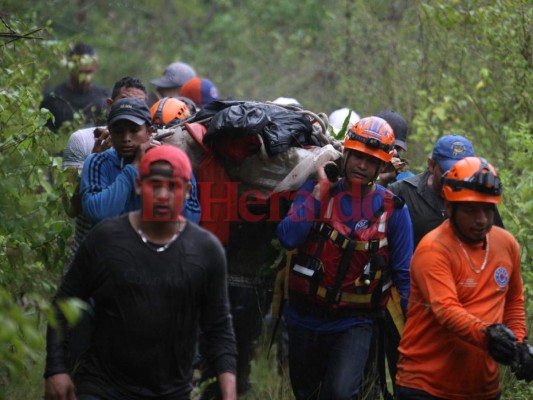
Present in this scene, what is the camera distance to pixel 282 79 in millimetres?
18938

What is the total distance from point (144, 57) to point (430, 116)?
11.9m

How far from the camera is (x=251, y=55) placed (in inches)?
854

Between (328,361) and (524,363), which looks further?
(328,361)

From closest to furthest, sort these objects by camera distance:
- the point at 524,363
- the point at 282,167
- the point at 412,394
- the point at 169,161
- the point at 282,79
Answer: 1. the point at 524,363
2. the point at 169,161
3. the point at 412,394
4. the point at 282,167
5. the point at 282,79

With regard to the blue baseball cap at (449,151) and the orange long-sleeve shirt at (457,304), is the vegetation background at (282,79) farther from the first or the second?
the orange long-sleeve shirt at (457,304)

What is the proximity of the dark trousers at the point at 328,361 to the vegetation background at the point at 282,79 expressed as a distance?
3.94ft

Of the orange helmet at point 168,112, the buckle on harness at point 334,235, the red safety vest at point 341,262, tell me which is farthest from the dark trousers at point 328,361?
the orange helmet at point 168,112

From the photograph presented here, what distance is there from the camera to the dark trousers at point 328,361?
6.27 m

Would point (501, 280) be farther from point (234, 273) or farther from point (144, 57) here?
point (144, 57)

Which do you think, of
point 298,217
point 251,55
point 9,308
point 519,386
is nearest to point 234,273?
point 298,217

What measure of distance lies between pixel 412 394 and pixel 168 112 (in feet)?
11.6

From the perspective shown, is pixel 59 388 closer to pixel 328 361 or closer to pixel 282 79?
pixel 328 361

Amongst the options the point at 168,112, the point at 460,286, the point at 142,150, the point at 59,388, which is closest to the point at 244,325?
the point at 168,112

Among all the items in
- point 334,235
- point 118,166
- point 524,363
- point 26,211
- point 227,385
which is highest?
point 118,166
